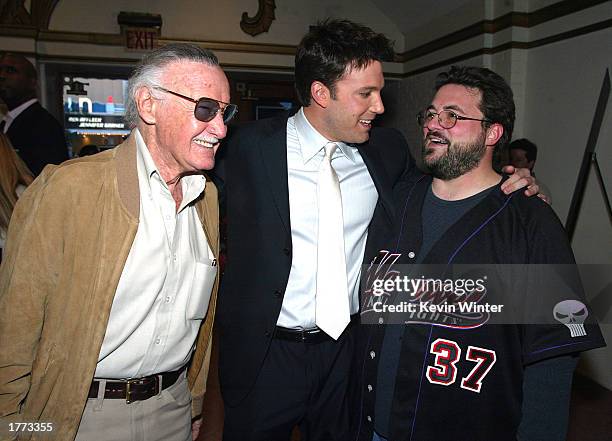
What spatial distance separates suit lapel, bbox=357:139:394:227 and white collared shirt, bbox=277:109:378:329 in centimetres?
5

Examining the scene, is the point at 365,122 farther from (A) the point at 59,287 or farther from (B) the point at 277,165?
(A) the point at 59,287

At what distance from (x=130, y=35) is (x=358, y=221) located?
5350 mm

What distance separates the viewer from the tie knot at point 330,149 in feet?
6.76

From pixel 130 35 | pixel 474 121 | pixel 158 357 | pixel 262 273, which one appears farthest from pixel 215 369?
pixel 130 35

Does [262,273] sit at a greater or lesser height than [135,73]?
lesser

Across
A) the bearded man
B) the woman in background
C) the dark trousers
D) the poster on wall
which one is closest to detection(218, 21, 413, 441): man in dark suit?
the dark trousers

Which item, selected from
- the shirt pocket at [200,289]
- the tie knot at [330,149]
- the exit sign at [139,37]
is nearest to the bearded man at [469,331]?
the tie knot at [330,149]

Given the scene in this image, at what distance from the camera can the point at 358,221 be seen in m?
2.11

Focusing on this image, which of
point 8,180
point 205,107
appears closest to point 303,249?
point 205,107

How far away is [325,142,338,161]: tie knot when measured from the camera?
6.76ft

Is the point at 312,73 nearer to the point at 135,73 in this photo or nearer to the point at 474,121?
the point at 474,121

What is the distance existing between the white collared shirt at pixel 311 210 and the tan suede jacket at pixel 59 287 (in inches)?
29.1

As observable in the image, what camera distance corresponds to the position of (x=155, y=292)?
147cm

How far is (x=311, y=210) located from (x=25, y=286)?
104cm
